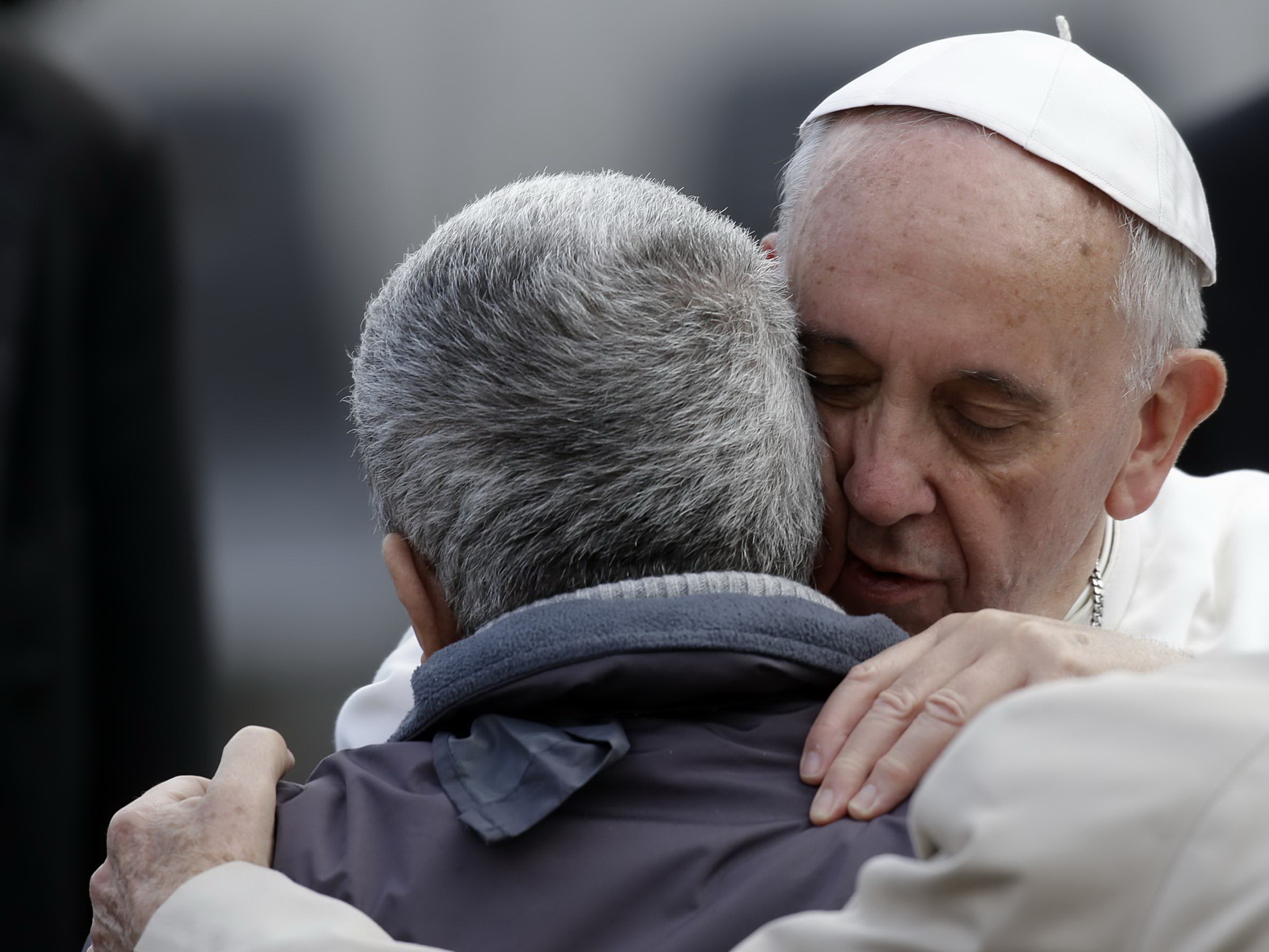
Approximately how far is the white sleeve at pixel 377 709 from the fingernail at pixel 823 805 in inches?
56.8

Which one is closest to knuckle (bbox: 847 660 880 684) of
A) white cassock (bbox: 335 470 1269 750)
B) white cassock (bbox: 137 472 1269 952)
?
white cassock (bbox: 137 472 1269 952)

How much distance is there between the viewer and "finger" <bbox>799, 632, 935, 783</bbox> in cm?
125

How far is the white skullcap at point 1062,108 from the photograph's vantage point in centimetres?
197

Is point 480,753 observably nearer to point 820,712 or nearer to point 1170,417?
point 820,712

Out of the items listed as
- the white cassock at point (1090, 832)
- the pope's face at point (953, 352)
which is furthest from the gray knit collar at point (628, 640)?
the pope's face at point (953, 352)

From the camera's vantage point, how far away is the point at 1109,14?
3.67 metres

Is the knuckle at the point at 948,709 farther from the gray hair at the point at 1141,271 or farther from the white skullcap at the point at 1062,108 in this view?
the white skullcap at the point at 1062,108

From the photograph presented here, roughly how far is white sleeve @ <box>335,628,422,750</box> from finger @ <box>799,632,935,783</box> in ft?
4.55

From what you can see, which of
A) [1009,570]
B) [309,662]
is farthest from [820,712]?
[309,662]

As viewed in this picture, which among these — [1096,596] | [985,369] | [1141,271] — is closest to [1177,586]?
[1096,596]

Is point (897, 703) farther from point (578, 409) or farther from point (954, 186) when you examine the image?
point (954, 186)

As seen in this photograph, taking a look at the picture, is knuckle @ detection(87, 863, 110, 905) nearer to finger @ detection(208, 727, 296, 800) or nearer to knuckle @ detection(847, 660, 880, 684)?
finger @ detection(208, 727, 296, 800)

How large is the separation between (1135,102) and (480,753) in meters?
1.60

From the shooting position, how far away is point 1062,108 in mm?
2057
